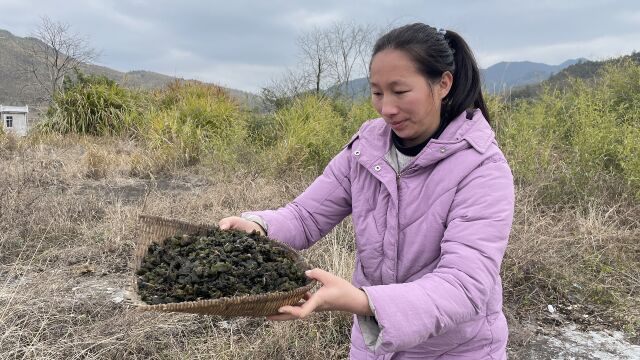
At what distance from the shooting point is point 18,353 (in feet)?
7.76

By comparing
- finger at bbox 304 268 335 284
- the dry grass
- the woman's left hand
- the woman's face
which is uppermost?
the woman's face

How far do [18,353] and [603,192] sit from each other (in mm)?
4380

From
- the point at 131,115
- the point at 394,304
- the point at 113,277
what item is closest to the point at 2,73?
the point at 131,115

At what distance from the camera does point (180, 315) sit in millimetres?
2895

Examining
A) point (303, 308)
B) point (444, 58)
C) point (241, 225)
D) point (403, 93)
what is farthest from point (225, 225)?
point (444, 58)

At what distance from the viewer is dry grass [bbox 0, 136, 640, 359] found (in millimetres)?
2578

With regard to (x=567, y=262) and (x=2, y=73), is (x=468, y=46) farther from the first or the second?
(x=2, y=73)

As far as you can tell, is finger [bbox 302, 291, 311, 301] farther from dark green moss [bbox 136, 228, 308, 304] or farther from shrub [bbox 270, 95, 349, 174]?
shrub [bbox 270, 95, 349, 174]

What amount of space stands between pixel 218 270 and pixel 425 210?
592 millimetres

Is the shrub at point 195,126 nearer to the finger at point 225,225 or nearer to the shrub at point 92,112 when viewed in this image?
the shrub at point 92,112

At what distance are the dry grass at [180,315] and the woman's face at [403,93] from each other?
157 centimetres

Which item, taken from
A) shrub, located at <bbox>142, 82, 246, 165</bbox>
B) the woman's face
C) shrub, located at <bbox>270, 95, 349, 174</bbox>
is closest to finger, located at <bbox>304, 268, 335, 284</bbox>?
the woman's face

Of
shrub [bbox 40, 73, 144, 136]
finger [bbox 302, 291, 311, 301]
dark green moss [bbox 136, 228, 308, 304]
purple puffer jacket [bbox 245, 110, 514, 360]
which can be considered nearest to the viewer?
purple puffer jacket [bbox 245, 110, 514, 360]

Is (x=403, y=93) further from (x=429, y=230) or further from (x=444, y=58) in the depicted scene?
(x=429, y=230)
